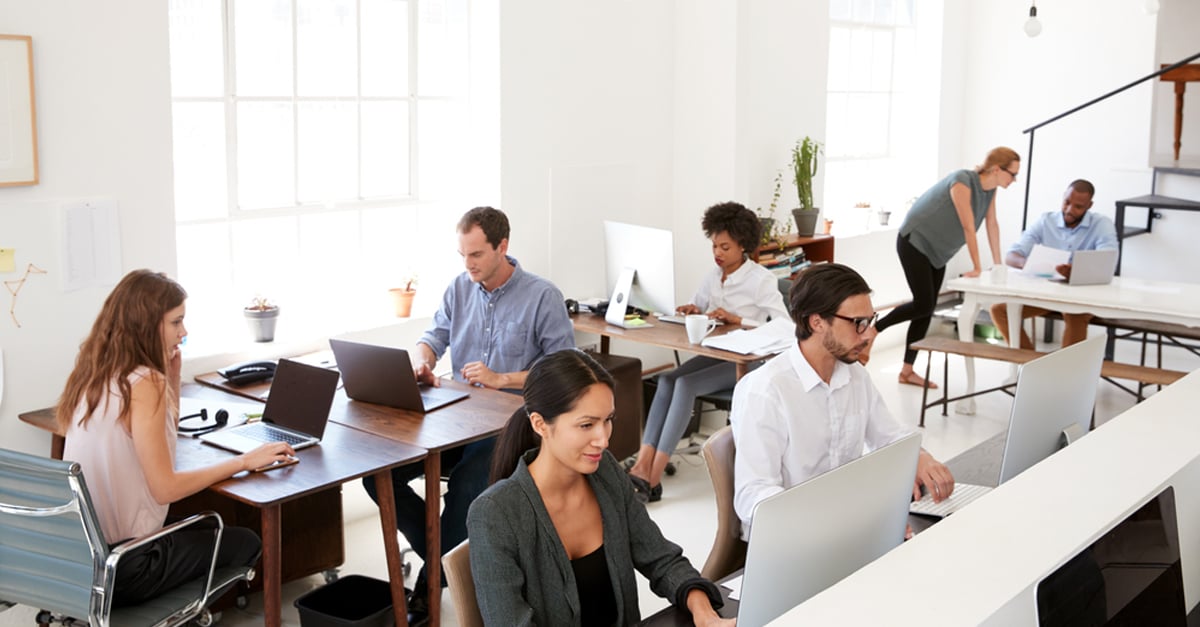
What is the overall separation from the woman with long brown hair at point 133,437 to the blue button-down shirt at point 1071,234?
5.17 meters

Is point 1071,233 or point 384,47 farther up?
point 384,47

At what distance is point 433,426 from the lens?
3748mm

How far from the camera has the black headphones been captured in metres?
3.65

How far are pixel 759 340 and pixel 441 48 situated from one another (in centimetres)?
196

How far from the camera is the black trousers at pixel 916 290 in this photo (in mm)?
6879

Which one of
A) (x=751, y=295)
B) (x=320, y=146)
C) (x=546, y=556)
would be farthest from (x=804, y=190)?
(x=546, y=556)

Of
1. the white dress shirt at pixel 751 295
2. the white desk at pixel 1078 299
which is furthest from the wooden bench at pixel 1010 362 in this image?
the white dress shirt at pixel 751 295

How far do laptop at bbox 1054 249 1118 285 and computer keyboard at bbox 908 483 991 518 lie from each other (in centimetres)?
350

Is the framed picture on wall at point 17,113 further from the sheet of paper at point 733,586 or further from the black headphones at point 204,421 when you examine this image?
the sheet of paper at point 733,586

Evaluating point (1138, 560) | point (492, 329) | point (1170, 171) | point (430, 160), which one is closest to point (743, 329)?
point (492, 329)

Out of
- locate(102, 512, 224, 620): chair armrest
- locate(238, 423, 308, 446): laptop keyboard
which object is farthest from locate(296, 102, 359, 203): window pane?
locate(102, 512, 224, 620): chair armrest

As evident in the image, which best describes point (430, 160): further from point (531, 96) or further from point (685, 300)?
point (685, 300)

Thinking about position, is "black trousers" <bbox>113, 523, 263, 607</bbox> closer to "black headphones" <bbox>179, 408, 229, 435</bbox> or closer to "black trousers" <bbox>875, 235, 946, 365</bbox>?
"black headphones" <bbox>179, 408, 229, 435</bbox>

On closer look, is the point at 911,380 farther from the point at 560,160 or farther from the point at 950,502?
the point at 950,502
